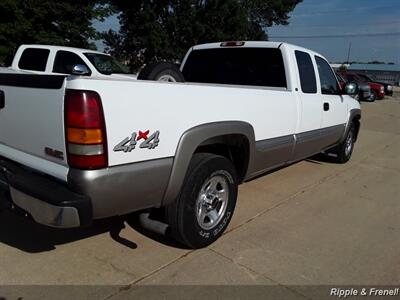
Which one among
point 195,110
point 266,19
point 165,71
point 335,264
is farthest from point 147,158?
point 266,19

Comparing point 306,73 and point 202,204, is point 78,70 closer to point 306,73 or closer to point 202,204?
point 306,73

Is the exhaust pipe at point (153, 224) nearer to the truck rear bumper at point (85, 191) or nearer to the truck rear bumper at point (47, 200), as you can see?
the truck rear bumper at point (85, 191)

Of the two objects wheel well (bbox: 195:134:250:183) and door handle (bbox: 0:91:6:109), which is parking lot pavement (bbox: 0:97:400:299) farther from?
door handle (bbox: 0:91:6:109)

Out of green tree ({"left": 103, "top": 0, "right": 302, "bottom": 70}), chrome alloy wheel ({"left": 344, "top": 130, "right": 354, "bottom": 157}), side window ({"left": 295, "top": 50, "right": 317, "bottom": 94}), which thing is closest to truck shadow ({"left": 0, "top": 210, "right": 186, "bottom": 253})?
side window ({"left": 295, "top": 50, "right": 317, "bottom": 94})

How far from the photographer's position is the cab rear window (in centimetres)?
486

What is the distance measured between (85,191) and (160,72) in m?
1.90

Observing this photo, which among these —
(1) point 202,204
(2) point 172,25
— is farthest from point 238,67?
(2) point 172,25

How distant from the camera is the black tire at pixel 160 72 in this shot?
405 centimetres

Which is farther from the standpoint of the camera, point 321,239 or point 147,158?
point 321,239

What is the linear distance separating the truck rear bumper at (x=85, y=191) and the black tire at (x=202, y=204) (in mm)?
335

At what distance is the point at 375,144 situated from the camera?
31.7 feet

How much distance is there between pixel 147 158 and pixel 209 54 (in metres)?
2.98

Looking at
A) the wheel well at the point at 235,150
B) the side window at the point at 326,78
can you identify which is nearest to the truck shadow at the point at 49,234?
the wheel well at the point at 235,150

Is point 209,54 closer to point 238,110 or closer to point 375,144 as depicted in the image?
point 238,110
